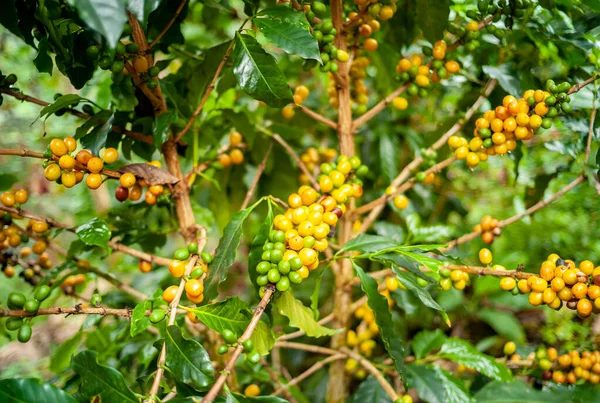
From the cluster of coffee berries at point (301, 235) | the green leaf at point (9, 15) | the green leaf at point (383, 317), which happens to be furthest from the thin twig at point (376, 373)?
the green leaf at point (9, 15)

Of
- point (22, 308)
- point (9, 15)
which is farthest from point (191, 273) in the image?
point (9, 15)

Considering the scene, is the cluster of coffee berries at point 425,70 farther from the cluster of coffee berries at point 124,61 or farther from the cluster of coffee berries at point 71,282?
the cluster of coffee berries at point 71,282

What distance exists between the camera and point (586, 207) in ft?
5.07

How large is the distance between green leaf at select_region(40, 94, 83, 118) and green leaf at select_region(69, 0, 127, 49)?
0.40 metres

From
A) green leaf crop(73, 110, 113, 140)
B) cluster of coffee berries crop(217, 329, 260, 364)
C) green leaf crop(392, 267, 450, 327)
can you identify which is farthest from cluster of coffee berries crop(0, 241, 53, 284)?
green leaf crop(392, 267, 450, 327)

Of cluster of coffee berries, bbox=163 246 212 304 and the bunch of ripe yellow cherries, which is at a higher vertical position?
the bunch of ripe yellow cherries

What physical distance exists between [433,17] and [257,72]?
0.43m

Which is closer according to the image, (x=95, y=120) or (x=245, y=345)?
(x=245, y=345)

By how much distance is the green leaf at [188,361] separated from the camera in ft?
2.02

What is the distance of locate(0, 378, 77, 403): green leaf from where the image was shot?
0.54m

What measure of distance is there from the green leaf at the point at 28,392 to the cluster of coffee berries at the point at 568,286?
0.72m

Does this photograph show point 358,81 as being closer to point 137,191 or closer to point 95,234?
point 137,191

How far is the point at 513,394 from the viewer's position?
3.64ft

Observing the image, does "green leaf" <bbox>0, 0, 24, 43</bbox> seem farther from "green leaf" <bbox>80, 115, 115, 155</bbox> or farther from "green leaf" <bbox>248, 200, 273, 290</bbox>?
"green leaf" <bbox>248, 200, 273, 290</bbox>
